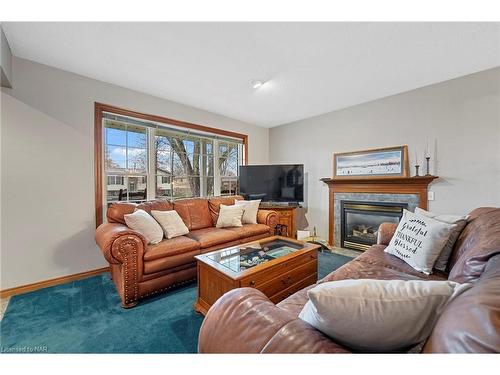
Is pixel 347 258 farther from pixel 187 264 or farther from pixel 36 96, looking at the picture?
pixel 36 96

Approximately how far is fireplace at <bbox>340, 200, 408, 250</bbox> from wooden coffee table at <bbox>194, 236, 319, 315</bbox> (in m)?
1.70

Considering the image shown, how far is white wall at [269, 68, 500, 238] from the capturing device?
95.9 inches

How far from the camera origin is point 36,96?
7.58 feet

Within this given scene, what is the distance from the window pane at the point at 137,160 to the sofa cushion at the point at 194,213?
0.75 metres

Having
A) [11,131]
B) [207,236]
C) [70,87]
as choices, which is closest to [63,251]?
[11,131]

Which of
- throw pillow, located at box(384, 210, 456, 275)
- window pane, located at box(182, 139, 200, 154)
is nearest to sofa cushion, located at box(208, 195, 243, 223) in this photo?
window pane, located at box(182, 139, 200, 154)

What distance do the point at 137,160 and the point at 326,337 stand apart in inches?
127

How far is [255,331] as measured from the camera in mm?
718

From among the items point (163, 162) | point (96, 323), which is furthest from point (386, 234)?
point (163, 162)

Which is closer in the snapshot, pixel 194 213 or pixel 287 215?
pixel 194 213

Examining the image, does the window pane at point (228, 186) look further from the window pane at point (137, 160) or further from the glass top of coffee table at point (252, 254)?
the glass top of coffee table at point (252, 254)

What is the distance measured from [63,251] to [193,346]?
Answer: 2.05 metres

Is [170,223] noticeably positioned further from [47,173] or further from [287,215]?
[287,215]

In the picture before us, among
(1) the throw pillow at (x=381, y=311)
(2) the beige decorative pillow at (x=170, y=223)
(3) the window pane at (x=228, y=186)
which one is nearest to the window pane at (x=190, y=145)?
(3) the window pane at (x=228, y=186)
